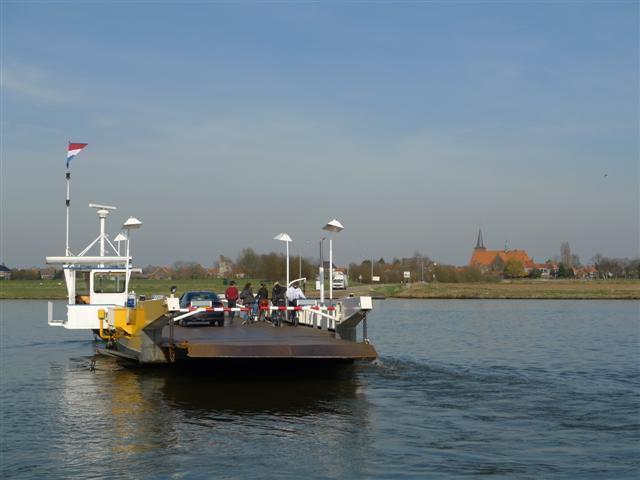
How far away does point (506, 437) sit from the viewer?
14383mm

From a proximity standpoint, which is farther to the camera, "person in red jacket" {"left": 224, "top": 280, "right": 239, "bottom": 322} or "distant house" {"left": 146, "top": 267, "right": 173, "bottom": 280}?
"distant house" {"left": 146, "top": 267, "right": 173, "bottom": 280}

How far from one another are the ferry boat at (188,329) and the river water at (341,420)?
89 cm

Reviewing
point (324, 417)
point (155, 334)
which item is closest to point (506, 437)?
point (324, 417)

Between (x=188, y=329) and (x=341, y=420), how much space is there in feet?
36.8

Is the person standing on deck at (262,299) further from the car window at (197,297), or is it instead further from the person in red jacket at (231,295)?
the car window at (197,297)

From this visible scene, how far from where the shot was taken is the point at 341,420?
16.2 metres

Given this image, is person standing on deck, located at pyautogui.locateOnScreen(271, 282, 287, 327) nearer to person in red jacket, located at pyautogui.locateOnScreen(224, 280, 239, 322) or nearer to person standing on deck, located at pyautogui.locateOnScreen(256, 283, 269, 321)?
person standing on deck, located at pyautogui.locateOnScreen(256, 283, 269, 321)

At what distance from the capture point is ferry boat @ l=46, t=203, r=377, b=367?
60.8 feet

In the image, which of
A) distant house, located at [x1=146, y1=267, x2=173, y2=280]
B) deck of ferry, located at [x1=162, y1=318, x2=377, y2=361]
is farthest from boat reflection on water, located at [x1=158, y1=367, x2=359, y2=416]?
distant house, located at [x1=146, y1=267, x2=173, y2=280]

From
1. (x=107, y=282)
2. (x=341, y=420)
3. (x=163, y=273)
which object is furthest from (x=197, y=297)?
(x=163, y=273)

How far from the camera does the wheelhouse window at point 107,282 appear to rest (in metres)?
32.3

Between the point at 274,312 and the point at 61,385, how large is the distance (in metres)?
8.61

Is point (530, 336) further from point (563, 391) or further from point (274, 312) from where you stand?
point (563, 391)

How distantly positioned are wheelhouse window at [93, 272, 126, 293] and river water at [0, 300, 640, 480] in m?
4.23
